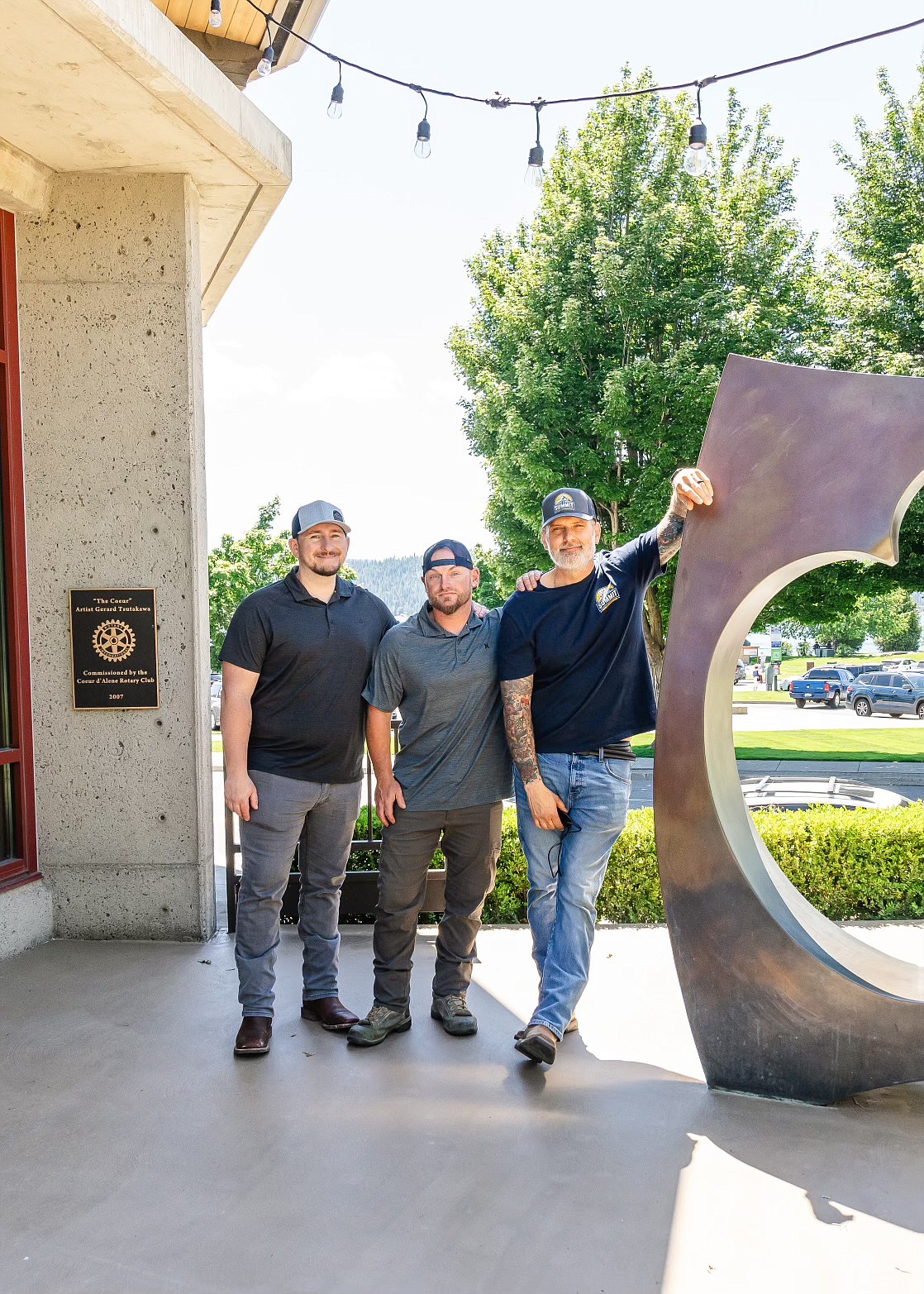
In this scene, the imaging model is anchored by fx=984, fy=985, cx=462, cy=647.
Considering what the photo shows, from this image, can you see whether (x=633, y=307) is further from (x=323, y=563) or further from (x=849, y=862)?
(x=323, y=563)

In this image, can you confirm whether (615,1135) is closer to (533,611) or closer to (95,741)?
(533,611)

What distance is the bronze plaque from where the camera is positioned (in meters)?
5.61

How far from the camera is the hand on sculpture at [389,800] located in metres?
4.00

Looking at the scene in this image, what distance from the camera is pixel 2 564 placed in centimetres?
555

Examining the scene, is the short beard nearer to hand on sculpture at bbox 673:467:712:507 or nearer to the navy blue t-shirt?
the navy blue t-shirt

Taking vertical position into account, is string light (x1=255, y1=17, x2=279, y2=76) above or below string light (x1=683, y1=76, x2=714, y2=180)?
above

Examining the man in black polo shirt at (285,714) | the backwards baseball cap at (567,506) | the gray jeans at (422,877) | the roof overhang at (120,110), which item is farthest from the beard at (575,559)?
the roof overhang at (120,110)

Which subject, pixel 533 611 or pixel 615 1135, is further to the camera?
pixel 533 611

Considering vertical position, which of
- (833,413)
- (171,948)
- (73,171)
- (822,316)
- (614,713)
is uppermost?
(822,316)

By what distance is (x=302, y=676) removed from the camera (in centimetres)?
409

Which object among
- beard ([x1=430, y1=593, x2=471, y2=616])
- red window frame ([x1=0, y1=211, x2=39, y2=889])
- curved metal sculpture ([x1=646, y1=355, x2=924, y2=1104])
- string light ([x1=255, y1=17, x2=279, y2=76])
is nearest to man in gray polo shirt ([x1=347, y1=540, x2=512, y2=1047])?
beard ([x1=430, y1=593, x2=471, y2=616])

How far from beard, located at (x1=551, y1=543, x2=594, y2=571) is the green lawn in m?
13.2

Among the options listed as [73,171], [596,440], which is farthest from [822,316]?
[73,171]

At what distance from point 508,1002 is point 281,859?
130 centimetres
